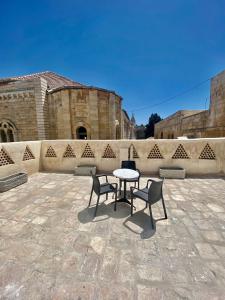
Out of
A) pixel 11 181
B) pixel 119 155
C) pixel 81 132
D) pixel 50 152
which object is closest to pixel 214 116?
pixel 119 155

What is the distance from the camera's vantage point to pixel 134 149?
577cm

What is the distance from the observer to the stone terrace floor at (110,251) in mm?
1534

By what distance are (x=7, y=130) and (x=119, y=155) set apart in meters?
12.0

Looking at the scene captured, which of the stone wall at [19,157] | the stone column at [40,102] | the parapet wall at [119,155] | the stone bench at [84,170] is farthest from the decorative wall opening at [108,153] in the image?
the stone column at [40,102]

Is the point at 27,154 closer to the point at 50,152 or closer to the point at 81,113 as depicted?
the point at 50,152

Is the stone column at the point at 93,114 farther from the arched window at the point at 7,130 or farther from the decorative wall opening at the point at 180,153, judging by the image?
the decorative wall opening at the point at 180,153

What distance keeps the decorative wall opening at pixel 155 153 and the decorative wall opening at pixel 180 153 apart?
0.57 meters

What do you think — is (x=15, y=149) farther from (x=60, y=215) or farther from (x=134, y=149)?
(x=134, y=149)

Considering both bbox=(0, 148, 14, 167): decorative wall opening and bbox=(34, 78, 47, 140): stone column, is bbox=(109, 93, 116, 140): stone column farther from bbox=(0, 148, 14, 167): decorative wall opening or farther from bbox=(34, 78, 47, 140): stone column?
bbox=(0, 148, 14, 167): decorative wall opening

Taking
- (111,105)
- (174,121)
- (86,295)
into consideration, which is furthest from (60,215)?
(174,121)

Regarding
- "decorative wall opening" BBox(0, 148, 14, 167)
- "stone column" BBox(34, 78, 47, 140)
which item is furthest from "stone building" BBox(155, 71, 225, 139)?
"stone column" BBox(34, 78, 47, 140)

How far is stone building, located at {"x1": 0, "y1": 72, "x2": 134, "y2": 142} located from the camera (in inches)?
443

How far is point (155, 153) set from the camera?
5.68 m

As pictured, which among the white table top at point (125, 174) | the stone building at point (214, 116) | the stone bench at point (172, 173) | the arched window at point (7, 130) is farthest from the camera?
the arched window at point (7, 130)
